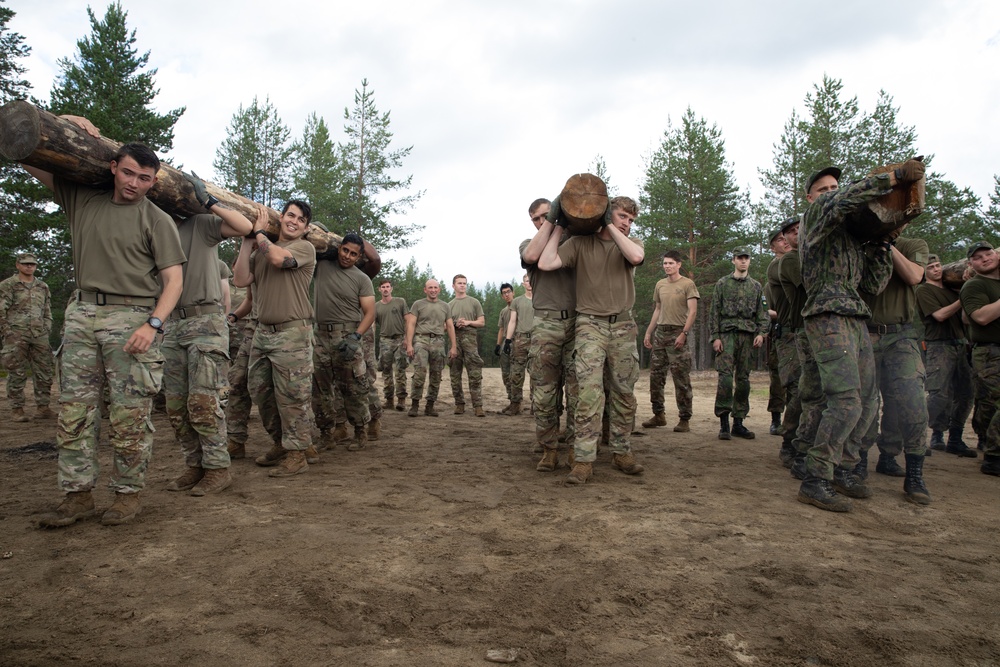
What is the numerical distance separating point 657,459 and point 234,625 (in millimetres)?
4508

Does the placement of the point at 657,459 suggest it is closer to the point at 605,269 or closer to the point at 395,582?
the point at 605,269

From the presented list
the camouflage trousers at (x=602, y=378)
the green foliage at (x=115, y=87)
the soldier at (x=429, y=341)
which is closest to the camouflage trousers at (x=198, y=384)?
the camouflage trousers at (x=602, y=378)

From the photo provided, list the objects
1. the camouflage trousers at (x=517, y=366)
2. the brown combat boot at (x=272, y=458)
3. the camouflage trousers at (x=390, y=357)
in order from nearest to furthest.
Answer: the brown combat boot at (x=272, y=458) → the camouflage trousers at (x=517, y=366) → the camouflage trousers at (x=390, y=357)

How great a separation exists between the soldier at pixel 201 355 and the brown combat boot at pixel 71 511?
779 millimetres

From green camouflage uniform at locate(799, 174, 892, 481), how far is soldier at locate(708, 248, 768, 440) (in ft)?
9.53

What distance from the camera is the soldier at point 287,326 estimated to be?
17.3 ft

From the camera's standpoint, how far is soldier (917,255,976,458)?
6.90 m

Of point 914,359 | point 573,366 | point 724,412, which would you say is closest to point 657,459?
point 573,366

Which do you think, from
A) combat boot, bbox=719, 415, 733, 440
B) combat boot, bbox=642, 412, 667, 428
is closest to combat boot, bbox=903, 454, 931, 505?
combat boot, bbox=719, 415, 733, 440

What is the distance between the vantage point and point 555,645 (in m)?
2.26

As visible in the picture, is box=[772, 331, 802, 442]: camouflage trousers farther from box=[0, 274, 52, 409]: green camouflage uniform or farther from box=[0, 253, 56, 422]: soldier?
box=[0, 274, 52, 409]: green camouflage uniform

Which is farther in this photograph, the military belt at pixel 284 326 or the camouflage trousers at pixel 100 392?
the military belt at pixel 284 326

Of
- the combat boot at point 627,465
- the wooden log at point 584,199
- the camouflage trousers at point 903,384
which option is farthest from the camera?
the combat boot at point 627,465

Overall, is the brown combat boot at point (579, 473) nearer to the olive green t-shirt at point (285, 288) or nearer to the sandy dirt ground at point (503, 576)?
the sandy dirt ground at point (503, 576)
